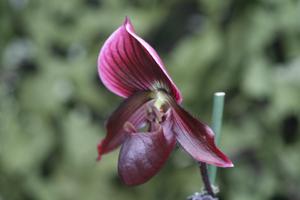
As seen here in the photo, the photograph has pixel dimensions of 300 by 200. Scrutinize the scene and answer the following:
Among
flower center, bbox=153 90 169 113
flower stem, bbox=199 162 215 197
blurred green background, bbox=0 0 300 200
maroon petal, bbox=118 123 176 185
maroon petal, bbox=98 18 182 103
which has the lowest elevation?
blurred green background, bbox=0 0 300 200

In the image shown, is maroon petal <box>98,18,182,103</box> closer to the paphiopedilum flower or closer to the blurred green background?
the paphiopedilum flower

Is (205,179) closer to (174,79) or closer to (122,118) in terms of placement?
(122,118)

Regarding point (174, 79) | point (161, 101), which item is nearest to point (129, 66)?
point (161, 101)

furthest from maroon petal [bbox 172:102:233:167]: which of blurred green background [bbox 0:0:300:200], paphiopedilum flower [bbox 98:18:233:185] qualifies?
blurred green background [bbox 0:0:300:200]

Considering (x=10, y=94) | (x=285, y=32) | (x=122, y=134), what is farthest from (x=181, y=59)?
(x=122, y=134)

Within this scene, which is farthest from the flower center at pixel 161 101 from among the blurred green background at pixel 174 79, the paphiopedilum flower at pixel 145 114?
the blurred green background at pixel 174 79

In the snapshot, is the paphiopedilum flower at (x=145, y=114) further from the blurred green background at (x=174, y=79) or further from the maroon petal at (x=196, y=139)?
the blurred green background at (x=174, y=79)
